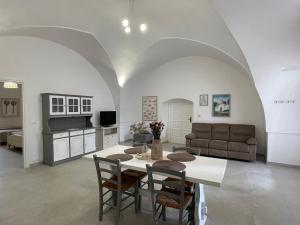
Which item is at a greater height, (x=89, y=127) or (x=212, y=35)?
(x=212, y=35)

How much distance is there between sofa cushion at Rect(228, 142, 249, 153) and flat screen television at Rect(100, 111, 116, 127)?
4.07 meters

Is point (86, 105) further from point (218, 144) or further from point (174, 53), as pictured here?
point (218, 144)

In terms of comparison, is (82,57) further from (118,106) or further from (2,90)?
(2,90)

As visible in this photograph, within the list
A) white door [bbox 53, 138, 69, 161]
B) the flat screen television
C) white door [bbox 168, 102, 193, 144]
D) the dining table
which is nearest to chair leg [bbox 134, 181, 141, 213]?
the dining table

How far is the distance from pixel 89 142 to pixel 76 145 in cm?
50

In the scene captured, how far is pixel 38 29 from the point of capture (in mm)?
4297

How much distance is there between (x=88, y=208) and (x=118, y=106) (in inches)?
200

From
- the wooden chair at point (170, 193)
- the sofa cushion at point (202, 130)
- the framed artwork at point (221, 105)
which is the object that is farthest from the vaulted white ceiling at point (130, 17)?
the wooden chair at point (170, 193)

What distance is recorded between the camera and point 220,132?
19.8 feet

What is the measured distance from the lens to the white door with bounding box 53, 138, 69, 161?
487 cm

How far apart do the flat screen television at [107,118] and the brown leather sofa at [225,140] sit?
2859 millimetres

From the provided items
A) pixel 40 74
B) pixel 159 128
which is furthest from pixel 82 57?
pixel 159 128

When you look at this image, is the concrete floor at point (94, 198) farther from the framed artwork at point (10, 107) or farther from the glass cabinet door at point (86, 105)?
the framed artwork at point (10, 107)

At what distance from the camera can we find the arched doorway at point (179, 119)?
747cm
